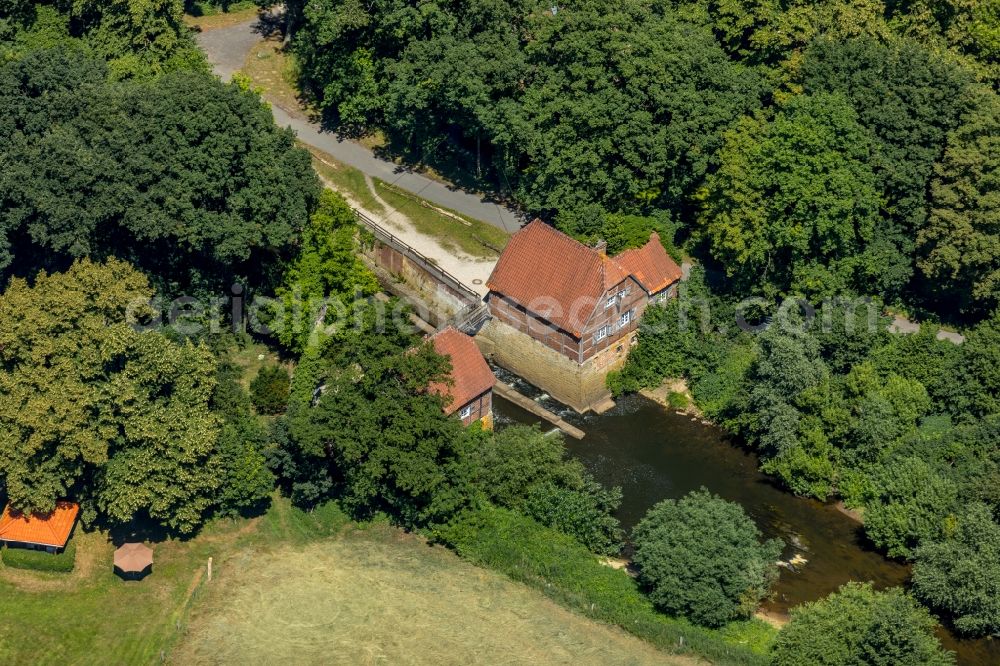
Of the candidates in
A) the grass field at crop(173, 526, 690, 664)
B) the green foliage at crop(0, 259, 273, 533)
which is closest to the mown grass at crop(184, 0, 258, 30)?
the green foliage at crop(0, 259, 273, 533)

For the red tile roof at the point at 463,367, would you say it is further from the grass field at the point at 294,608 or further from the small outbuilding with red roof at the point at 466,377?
the grass field at the point at 294,608

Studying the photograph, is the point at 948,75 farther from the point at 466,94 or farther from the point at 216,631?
the point at 216,631

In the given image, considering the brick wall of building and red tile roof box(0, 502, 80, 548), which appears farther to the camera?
the brick wall of building

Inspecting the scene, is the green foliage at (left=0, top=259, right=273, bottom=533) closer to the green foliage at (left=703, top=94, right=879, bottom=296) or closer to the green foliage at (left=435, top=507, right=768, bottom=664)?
the green foliage at (left=435, top=507, right=768, bottom=664)

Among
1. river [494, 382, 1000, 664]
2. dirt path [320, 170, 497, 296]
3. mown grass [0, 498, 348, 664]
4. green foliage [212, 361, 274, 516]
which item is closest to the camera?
mown grass [0, 498, 348, 664]

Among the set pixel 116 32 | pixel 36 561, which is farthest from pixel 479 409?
pixel 116 32

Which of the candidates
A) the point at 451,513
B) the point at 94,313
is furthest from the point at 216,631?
the point at 94,313
